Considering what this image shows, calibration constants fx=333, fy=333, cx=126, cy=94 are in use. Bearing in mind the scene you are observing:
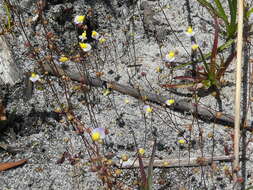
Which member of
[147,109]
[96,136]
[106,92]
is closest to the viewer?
[96,136]

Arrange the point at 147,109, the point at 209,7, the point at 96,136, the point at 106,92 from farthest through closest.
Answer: the point at 209,7 < the point at 106,92 < the point at 147,109 < the point at 96,136

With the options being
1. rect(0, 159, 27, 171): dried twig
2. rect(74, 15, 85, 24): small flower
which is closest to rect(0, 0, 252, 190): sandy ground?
rect(0, 159, 27, 171): dried twig

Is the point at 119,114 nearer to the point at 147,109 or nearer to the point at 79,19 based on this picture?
the point at 147,109

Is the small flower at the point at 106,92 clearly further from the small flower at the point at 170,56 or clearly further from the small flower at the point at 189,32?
the small flower at the point at 189,32

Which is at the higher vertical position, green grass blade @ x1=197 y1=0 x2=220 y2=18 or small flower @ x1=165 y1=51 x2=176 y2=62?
green grass blade @ x1=197 y1=0 x2=220 y2=18

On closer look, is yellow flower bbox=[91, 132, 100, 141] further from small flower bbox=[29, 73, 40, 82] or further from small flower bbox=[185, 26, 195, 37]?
small flower bbox=[185, 26, 195, 37]

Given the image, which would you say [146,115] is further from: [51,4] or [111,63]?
[51,4]

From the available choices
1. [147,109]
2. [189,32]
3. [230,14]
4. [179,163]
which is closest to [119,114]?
[147,109]

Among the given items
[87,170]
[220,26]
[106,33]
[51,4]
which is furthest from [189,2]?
[87,170]
